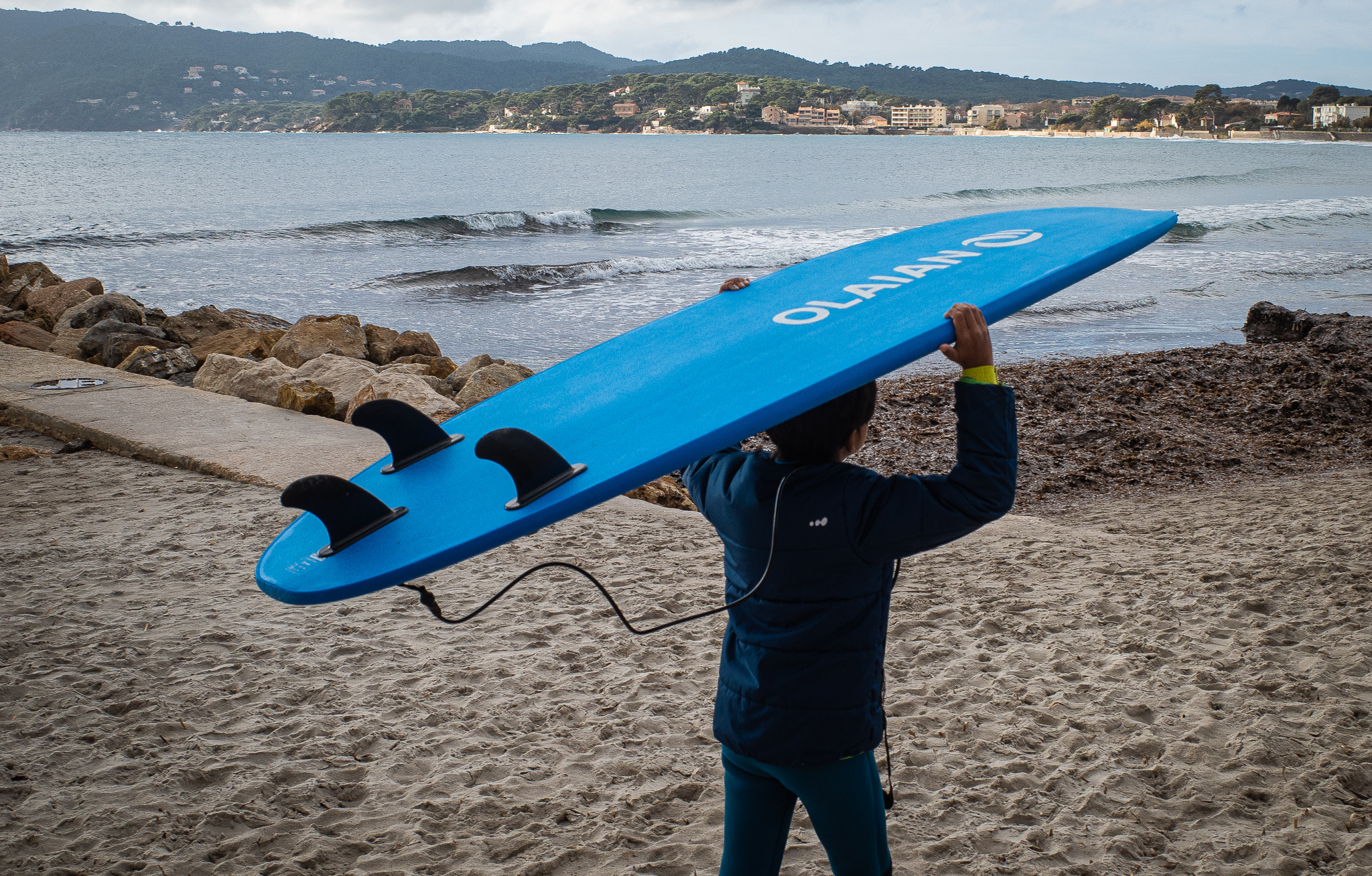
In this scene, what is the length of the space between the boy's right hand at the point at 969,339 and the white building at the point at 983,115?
414 feet

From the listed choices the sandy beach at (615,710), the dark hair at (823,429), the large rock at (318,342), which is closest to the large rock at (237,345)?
the large rock at (318,342)

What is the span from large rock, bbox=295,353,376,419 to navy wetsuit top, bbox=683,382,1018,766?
555 cm

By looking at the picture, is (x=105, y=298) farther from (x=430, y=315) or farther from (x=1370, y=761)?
(x=1370, y=761)

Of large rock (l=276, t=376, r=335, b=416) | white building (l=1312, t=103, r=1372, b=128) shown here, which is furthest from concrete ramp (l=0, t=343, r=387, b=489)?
white building (l=1312, t=103, r=1372, b=128)

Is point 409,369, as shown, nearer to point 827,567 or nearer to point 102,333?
point 102,333

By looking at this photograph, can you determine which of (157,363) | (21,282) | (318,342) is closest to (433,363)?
(318,342)

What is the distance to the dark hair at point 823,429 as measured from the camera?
5.32 feet

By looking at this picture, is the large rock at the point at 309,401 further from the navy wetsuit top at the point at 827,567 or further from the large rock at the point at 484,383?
the navy wetsuit top at the point at 827,567

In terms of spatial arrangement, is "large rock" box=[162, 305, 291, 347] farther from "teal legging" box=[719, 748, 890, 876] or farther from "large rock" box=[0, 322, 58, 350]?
"teal legging" box=[719, 748, 890, 876]

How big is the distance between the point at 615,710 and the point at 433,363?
6.72 meters

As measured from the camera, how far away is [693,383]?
1.83 meters

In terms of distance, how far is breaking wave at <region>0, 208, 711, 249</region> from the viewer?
2258 cm

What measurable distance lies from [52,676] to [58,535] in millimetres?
1538

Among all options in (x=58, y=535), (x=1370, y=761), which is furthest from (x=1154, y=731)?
(x=58, y=535)
